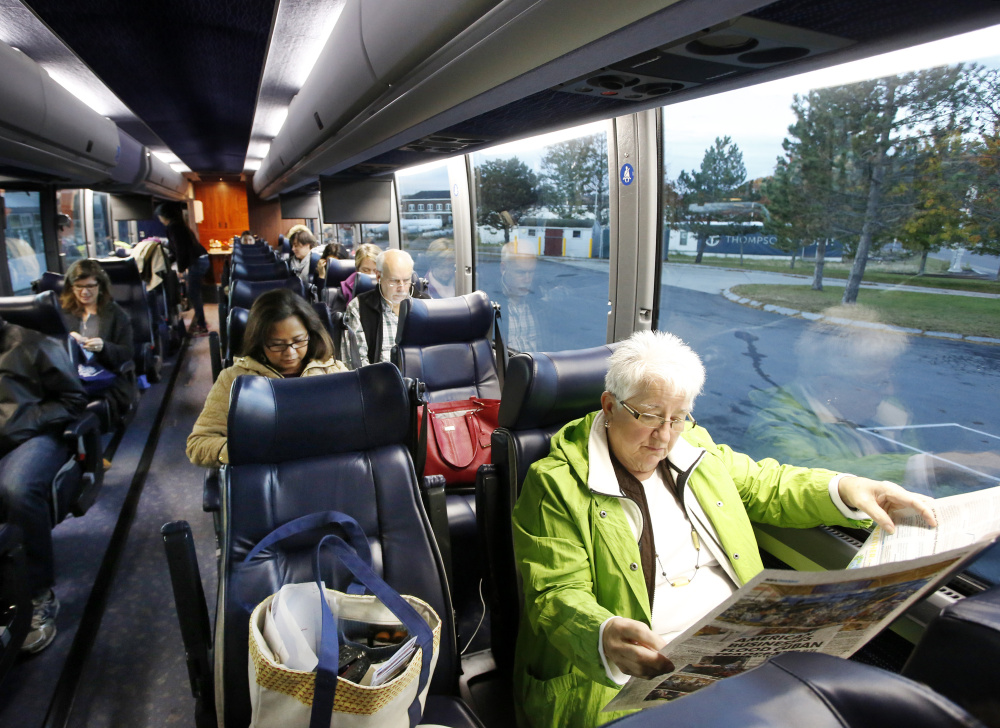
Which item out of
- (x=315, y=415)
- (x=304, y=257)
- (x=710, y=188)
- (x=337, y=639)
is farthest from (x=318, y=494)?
(x=304, y=257)

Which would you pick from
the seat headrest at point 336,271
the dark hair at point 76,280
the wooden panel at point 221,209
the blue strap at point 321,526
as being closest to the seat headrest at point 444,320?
the blue strap at point 321,526

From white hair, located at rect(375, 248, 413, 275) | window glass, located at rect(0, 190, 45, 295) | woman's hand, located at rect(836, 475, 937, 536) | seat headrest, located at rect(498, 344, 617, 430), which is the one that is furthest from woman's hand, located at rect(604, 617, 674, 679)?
window glass, located at rect(0, 190, 45, 295)

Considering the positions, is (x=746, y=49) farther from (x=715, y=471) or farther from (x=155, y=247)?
(x=155, y=247)

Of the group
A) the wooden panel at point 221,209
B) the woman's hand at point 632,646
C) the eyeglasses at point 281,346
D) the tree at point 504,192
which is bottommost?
the woman's hand at point 632,646

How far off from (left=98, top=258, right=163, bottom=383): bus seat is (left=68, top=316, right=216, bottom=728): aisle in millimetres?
1771

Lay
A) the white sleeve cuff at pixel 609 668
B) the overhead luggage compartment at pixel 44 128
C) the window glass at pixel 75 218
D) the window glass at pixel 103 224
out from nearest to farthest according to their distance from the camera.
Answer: the white sleeve cuff at pixel 609 668 → the overhead luggage compartment at pixel 44 128 → the window glass at pixel 75 218 → the window glass at pixel 103 224

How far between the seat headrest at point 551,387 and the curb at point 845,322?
883 mm

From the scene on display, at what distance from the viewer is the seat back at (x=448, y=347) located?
3.57m

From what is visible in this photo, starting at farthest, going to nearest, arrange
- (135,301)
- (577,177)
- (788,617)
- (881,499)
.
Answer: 1. (135,301)
2. (577,177)
3. (881,499)
4. (788,617)

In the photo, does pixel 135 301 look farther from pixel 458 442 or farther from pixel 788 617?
pixel 788 617

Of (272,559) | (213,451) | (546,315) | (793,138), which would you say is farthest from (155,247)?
(793,138)

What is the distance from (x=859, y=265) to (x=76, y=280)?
5.18m

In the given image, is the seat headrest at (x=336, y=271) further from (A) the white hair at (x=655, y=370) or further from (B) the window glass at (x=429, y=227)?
(A) the white hair at (x=655, y=370)

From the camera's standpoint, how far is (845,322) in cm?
216
